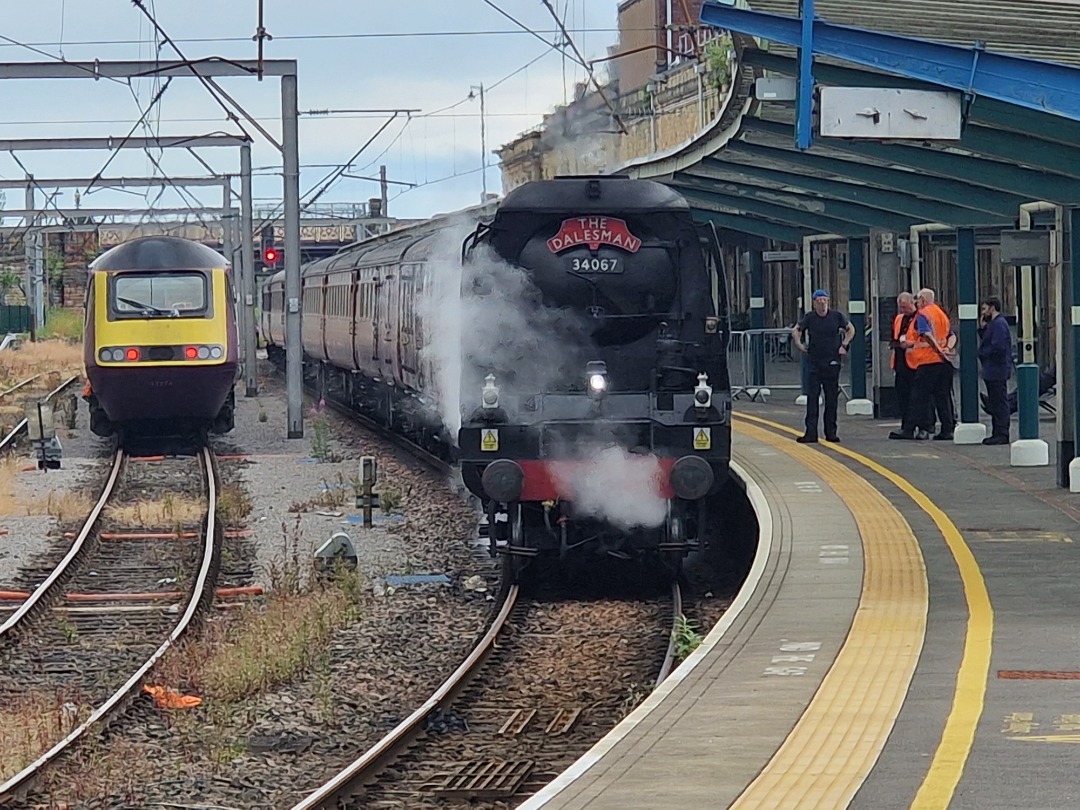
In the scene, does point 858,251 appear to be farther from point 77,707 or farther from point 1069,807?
point 1069,807

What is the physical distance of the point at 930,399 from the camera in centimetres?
2019

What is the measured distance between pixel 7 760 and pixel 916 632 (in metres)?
4.58

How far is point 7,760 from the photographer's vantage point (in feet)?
30.1

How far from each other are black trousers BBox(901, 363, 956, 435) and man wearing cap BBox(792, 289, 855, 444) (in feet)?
2.84

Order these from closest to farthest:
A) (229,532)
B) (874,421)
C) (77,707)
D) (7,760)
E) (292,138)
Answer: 1. (7,760)
2. (77,707)
3. (229,532)
4. (874,421)
5. (292,138)

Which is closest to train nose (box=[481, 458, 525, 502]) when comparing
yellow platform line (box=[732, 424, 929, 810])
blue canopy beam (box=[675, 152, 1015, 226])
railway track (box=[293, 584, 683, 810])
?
railway track (box=[293, 584, 683, 810])

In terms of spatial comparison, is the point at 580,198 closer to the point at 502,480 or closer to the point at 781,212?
the point at 502,480

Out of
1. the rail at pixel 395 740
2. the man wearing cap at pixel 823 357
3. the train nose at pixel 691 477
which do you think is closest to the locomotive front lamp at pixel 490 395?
the train nose at pixel 691 477

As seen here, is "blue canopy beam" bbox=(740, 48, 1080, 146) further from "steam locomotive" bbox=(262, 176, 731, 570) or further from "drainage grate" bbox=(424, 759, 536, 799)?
"drainage grate" bbox=(424, 759, 536, 799)

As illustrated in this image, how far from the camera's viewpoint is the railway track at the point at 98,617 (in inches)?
386

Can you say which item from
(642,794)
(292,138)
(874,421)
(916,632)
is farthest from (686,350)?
(292,138)

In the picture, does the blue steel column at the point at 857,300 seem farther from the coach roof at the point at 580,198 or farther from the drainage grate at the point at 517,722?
the drainage grate at the point at 517,722

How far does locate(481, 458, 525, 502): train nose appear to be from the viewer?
1321 centimetres

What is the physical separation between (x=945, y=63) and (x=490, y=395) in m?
4.01
